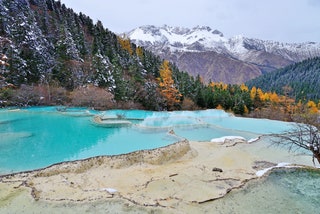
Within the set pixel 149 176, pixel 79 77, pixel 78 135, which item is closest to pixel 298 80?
pixel 79 77

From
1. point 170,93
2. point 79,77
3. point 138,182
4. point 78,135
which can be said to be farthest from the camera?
point 79,77

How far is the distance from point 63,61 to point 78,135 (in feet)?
72.5

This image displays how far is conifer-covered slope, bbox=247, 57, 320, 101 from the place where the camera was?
69.8m

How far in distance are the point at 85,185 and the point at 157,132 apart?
689 cm

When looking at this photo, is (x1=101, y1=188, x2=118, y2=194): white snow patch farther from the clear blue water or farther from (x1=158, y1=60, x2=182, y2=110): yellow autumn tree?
(x1=158, y1=60, x2=182, y2=110): yellow autumn tree

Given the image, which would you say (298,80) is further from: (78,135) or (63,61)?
(78,135)

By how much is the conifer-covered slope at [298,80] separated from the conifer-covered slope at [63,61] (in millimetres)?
52673

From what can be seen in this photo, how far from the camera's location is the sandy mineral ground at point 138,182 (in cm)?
613

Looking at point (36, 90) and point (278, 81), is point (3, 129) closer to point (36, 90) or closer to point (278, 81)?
point (36, 90)

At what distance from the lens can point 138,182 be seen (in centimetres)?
777

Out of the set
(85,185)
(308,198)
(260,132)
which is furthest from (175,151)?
(260,132)

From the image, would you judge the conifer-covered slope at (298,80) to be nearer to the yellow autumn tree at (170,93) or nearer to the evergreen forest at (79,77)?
the evergreen forest at (79,77)

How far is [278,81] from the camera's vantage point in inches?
3514

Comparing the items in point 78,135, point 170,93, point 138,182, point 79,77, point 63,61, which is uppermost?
point 63,61
